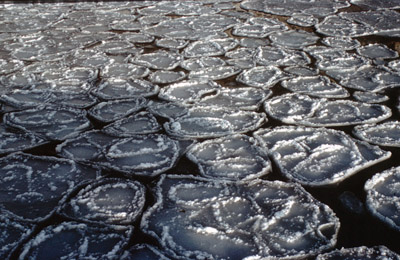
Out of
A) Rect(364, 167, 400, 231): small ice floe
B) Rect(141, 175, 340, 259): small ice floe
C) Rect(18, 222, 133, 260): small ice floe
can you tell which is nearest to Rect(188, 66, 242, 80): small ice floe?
Rect(141, 175, 340, 259): small ice floe

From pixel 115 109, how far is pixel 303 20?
1.87m

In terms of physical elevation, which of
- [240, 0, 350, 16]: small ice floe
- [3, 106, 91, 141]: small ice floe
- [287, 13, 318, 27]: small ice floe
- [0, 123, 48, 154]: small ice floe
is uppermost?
[240, 0, 350, 16]: small ice floe

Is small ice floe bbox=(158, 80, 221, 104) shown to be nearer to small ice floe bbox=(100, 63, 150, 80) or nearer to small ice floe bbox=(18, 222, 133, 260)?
small ice floe bbox=(100, 63, 150, 80)

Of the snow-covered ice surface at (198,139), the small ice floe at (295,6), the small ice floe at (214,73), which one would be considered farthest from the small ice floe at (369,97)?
the small ice floe at (295,6)

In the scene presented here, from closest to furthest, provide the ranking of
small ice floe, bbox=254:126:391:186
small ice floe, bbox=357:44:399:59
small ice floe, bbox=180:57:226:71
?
small ice floe, bbox=254:126:391:186, small ice floe, bbox=180:57:226:71, small ice floe, bbox=357:44:399:59

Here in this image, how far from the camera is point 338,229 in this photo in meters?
0.98

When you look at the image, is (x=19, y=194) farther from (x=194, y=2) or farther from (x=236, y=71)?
(x=194, y=2)

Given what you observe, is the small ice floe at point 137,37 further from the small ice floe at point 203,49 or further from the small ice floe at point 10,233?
the small ice floe at point 10,233

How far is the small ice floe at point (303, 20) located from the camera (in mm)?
2805

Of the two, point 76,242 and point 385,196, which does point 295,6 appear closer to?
point 385,196

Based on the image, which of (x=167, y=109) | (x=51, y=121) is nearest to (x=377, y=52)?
(x=167, y=109)

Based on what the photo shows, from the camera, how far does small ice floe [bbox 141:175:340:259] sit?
3.04 feet

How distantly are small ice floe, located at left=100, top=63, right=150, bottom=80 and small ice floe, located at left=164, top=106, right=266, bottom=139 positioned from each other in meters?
0.51

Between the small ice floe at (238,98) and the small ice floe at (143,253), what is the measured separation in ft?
2.77
